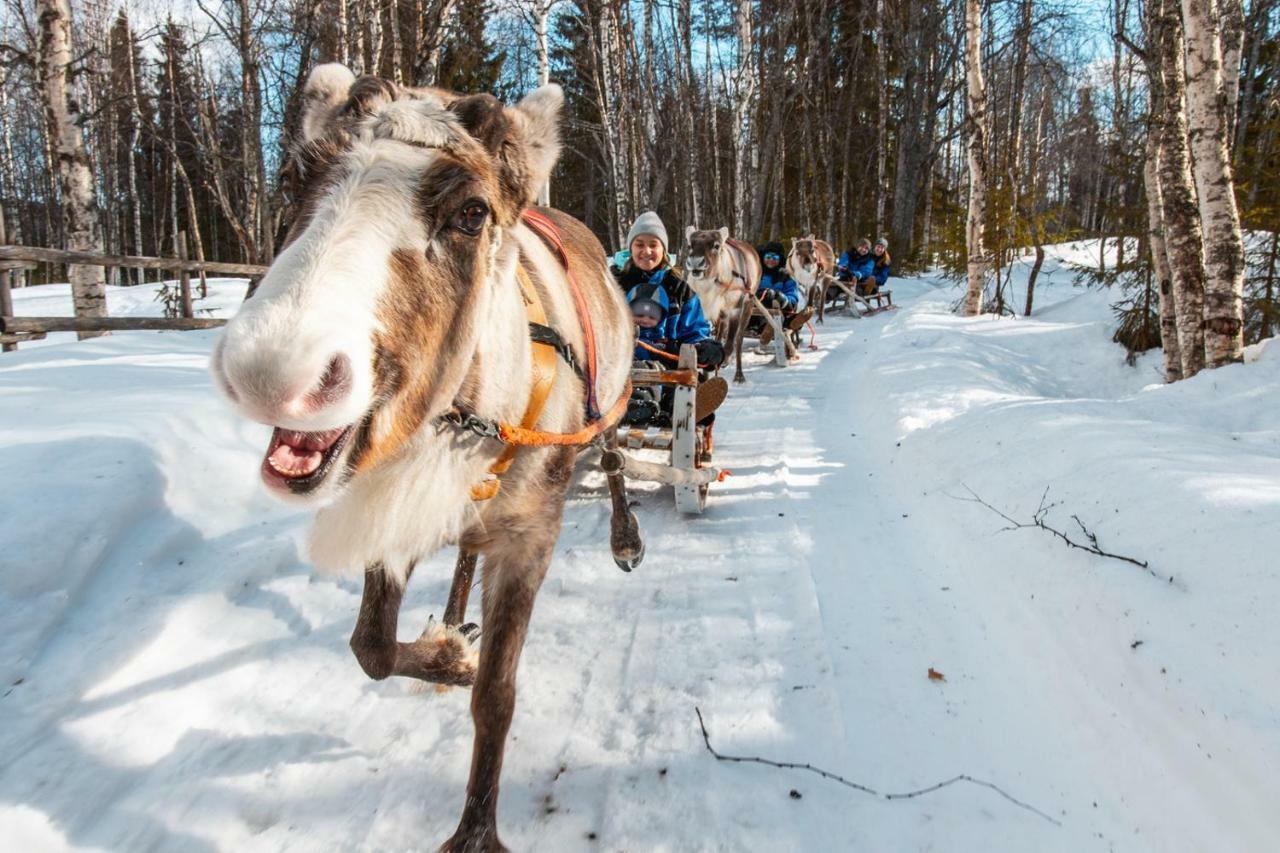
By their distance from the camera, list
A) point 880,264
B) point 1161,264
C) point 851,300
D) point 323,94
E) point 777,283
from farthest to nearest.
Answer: point 880,264
point 851,300
point 777,283
point 1161,264
point 323,94

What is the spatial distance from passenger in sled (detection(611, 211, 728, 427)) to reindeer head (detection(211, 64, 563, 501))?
341 centimetres

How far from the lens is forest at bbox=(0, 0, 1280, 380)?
6.50 meters

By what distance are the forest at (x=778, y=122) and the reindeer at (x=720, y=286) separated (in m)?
2.29

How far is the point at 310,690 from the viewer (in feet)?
8.46

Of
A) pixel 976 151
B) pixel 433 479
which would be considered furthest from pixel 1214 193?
pixel 976 151

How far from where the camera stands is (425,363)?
4.84 ft

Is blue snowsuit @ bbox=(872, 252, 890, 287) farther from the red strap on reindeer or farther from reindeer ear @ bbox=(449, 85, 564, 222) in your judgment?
reindeer ear @ bbox=(449, 85, 564, 222)

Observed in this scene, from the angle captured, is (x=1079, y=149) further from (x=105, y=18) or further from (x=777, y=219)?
(x=105, y=18)

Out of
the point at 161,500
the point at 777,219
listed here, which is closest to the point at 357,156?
the point at 161,500

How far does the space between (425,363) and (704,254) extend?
779cm

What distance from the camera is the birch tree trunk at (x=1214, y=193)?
5551mm

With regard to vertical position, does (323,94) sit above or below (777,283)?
below

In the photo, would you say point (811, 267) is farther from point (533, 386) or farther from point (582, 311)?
point (533, 386)

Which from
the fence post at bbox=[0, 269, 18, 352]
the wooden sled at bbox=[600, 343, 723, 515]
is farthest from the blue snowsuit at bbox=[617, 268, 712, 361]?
the fence post at bbox=[0, 269, 18, 352]
